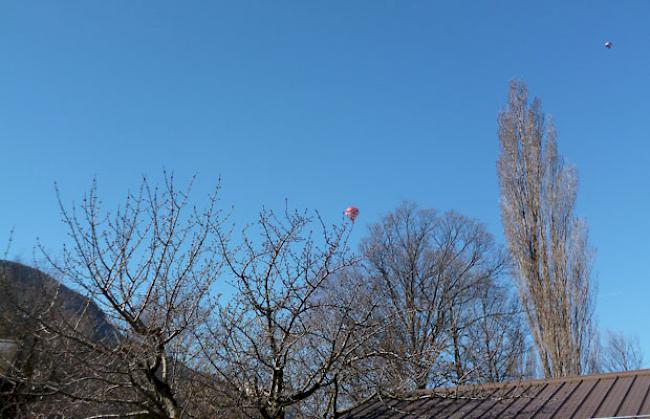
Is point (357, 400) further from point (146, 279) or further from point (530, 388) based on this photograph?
point (146, 279)

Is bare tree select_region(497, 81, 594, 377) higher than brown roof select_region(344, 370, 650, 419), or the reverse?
bare tree select_region(497, 81, 594, 377)

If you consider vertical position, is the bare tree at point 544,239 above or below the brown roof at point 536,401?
above

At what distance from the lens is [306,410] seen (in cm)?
783

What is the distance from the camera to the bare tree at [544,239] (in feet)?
50.1

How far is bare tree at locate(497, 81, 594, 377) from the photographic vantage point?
15273 mm

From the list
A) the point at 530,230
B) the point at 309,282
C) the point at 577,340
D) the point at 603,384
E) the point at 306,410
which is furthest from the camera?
the point at 530,230

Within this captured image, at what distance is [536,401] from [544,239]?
1052cm

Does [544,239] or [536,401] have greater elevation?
[544,239]

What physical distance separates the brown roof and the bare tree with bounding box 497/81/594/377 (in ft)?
28.7

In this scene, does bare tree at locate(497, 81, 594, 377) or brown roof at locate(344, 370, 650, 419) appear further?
bare tree at locate(497, 81, 594, 377)

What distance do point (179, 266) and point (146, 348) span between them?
3.50ft

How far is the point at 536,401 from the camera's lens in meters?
6.71

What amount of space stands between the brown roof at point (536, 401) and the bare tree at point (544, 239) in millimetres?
8753

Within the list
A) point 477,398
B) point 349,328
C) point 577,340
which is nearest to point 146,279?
point 349,328
